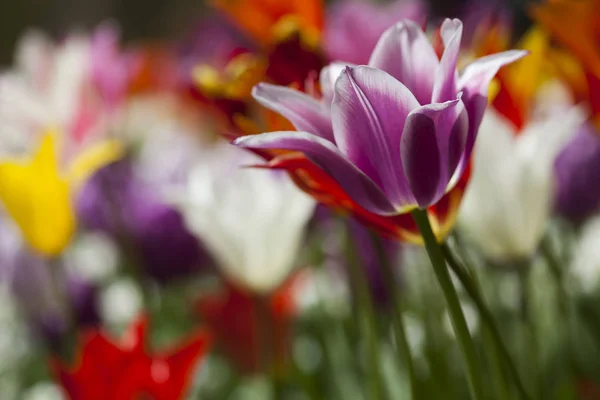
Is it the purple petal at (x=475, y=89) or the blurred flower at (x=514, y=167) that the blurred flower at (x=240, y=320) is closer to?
the blurred flower at (x=514, y=167)

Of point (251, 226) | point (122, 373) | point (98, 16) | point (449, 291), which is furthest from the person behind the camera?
point (98, 16)

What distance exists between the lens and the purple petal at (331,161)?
190mm

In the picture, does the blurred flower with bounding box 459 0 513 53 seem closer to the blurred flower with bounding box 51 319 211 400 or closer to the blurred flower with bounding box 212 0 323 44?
the blurred flower with bounding box 212 0 323 44

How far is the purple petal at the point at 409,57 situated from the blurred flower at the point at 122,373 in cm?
15

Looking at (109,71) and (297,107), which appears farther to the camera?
(109,71)

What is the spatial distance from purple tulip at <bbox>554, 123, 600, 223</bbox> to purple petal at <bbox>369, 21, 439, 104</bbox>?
1.09ft

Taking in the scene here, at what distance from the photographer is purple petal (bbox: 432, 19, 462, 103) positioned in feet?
0.62

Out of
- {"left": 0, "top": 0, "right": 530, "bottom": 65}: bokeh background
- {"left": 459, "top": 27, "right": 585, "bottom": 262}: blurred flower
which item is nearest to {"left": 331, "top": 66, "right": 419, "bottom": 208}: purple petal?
{"left": 459, "top": 27, "right": 585, "bottom": 262}: blurred flower

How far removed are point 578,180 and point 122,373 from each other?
0.35 metres

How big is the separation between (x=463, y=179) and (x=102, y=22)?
231 cm

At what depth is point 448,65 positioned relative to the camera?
7.6 inches

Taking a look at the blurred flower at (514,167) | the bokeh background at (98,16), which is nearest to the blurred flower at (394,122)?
the blurred flower at (514,167)

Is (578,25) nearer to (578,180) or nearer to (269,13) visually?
(269,13)

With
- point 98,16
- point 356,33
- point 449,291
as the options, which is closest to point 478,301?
point 449,291
